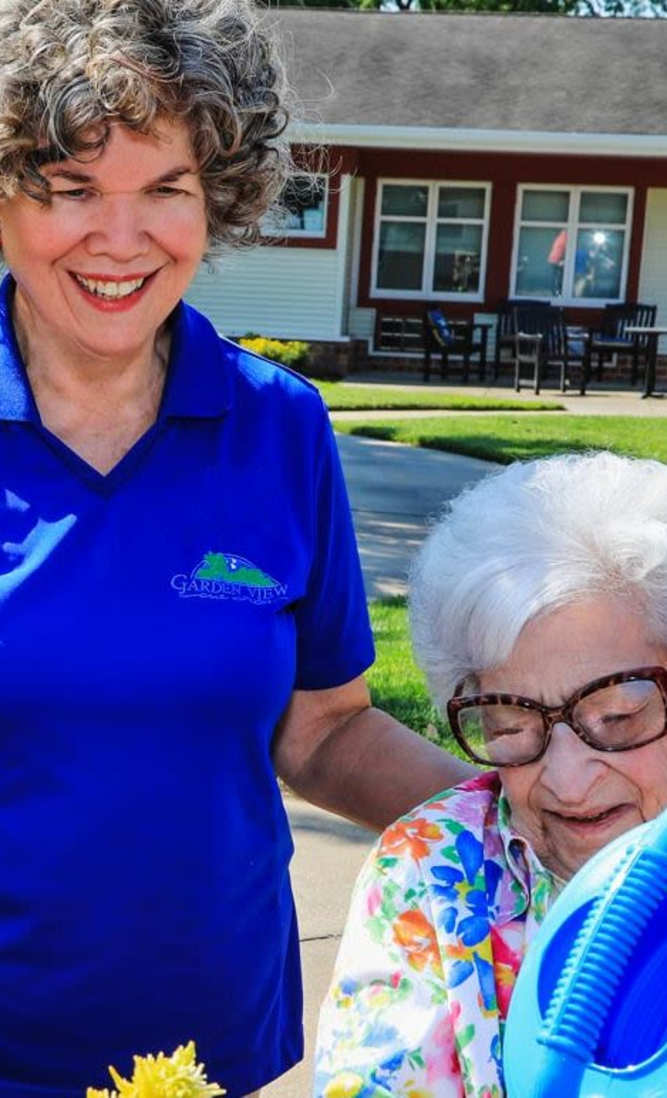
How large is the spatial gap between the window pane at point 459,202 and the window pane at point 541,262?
804mm

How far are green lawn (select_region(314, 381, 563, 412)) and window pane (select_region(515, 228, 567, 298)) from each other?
5805mm

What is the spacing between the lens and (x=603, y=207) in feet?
76.3

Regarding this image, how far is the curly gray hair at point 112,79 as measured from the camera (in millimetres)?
1770

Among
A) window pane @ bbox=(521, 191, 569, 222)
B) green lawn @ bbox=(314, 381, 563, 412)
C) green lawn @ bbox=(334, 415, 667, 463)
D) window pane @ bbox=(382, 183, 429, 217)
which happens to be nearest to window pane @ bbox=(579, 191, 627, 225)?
window pane @ bbox=(521, 191, 569, 222)

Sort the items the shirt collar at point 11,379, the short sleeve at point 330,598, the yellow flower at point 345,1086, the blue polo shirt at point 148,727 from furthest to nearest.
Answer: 1. the short sleeve at point 330,598
2. the shirt collar at point 11,379
3. the blue polo shirt at point 148,727
4. the yellow flower at point 345,1086

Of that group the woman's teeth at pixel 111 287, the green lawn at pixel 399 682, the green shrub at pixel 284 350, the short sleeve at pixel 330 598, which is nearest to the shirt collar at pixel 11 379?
the woman's teeth at pixel 111 287

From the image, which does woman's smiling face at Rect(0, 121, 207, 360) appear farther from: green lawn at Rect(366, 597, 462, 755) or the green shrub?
the green shrub

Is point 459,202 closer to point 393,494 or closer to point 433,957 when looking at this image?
point 393,494

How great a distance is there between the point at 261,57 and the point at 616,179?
2189 cm

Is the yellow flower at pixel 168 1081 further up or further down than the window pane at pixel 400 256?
further up

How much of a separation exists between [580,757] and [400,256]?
884 inches

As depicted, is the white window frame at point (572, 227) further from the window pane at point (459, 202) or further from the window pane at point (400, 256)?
the window pane at point (400, 256)

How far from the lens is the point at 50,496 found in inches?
72.2

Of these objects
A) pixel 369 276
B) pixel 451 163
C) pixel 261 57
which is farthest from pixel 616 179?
pixel 261 57
